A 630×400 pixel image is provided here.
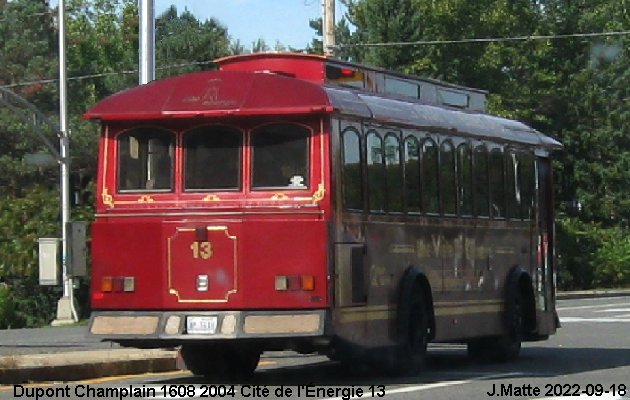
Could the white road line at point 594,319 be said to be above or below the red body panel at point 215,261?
below

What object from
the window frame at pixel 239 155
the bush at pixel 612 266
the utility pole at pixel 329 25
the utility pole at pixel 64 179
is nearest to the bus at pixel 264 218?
the window frame at pixel 239 155

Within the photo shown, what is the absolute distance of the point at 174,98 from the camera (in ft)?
57.5

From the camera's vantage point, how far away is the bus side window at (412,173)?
19047 mm

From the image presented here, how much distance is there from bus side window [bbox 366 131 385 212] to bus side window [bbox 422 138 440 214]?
3.89 ft

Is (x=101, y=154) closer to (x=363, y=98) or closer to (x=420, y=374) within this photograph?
(x=363, y=98)

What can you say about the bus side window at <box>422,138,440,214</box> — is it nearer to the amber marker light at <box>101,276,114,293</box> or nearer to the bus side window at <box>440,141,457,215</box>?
the bus side window at <box>440,141,457,215</box>

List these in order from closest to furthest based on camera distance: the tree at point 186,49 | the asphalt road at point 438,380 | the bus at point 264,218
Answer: the asphalt road at point 438,380
the bus at point 264,218
the tree at point 186,49

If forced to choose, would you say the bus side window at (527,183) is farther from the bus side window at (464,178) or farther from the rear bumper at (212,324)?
the rear bumper at (212,324)

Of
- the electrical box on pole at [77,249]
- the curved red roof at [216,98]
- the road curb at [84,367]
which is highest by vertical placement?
the curved red roof at [216,98]

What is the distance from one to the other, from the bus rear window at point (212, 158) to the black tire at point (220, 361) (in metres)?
2.16

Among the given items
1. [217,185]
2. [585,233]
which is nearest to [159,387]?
[217,185]

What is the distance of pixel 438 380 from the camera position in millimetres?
18141

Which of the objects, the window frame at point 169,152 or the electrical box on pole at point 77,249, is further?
the electrical box on pole at point 77,249

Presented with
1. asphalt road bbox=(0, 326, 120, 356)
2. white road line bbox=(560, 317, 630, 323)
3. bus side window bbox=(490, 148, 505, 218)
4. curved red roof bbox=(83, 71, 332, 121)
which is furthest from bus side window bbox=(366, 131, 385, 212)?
white road line bbox=(560, 317, 630, 323)
